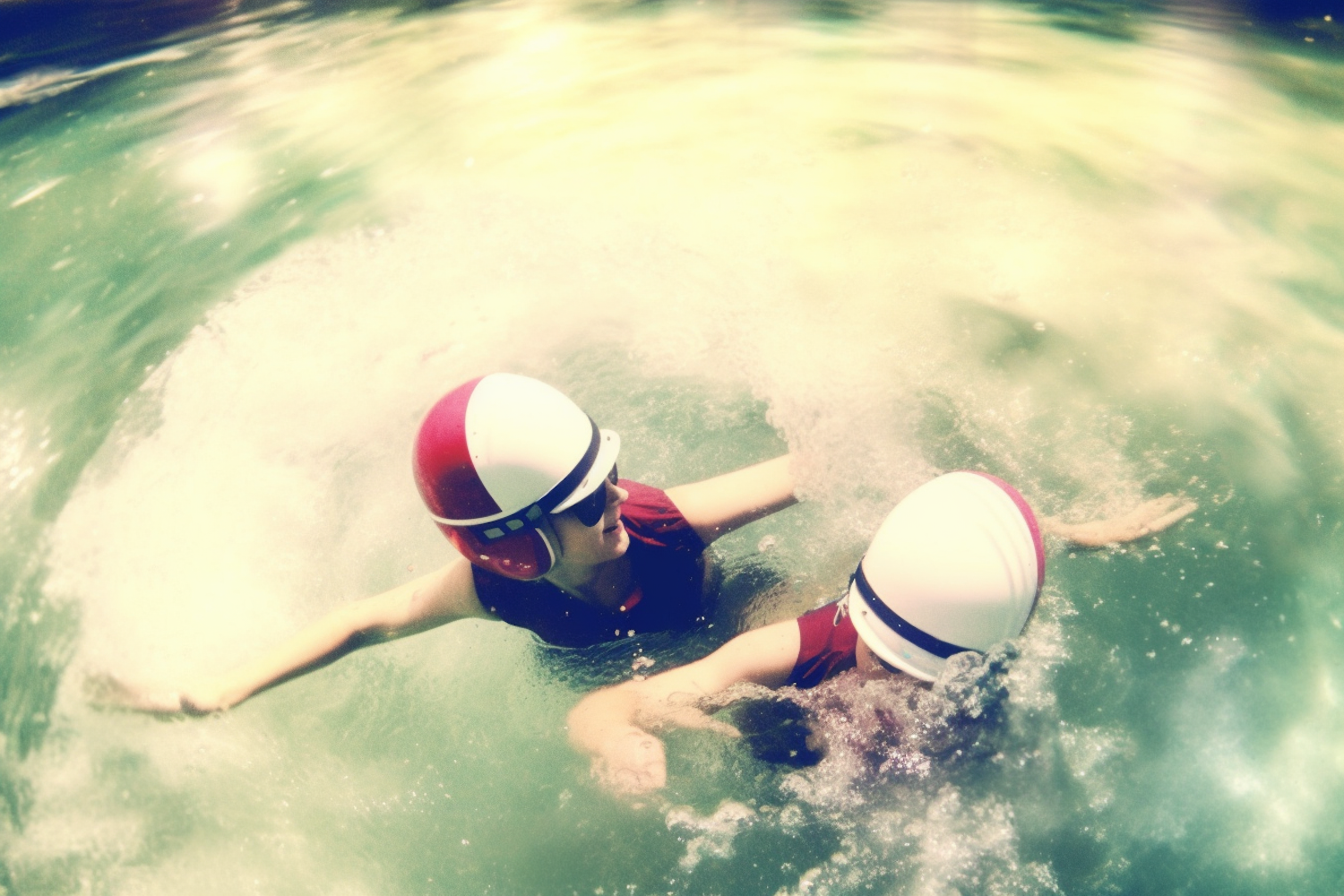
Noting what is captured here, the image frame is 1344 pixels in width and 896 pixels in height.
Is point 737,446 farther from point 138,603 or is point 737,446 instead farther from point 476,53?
point 476,53

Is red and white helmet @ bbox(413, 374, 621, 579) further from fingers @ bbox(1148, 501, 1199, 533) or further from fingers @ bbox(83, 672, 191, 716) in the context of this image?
fingers @ bbox(1148, 501, 1199, 533)

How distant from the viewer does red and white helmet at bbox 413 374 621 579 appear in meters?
2.52

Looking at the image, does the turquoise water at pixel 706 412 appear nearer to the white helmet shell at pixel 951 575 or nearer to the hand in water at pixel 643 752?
the white helmet shell at pixel 951 575

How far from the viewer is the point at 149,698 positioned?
329 cm

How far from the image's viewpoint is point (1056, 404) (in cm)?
418

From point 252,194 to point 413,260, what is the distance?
2080 mm

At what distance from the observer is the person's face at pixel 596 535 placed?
8.93 feet

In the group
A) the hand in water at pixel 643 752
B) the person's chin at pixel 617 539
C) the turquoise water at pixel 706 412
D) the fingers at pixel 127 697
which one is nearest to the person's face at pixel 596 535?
the person's chin at pixel 617 539

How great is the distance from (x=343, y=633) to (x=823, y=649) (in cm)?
189

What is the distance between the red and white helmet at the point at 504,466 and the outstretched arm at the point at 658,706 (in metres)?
0.58

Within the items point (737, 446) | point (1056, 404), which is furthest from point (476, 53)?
point (1056, 404)

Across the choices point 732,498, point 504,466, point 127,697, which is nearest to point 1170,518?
point 732,498

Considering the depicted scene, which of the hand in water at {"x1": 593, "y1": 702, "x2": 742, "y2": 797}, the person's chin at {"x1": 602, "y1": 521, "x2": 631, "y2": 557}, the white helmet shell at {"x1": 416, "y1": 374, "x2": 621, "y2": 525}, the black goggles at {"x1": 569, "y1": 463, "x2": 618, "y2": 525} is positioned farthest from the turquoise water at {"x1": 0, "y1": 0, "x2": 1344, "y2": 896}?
the white helmet shell at {"x1": 416, "y1": 374, "x2": 621, "y2": 525}

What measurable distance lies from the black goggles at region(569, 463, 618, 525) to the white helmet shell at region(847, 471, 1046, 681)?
3.27ft
